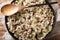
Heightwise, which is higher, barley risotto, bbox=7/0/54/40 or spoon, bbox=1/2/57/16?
spoon, bbox=1/2/57/16

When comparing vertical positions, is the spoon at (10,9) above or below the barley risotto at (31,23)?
above

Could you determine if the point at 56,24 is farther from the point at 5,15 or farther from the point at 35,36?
the point at 5,15

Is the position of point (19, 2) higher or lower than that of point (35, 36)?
higher

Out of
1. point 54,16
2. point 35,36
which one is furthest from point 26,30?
point 54,16

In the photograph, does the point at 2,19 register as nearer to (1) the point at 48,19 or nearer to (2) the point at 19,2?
(2) the point at 19,2

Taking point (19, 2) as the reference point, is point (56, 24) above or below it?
below

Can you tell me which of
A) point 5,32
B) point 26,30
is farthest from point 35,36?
point 5,32
